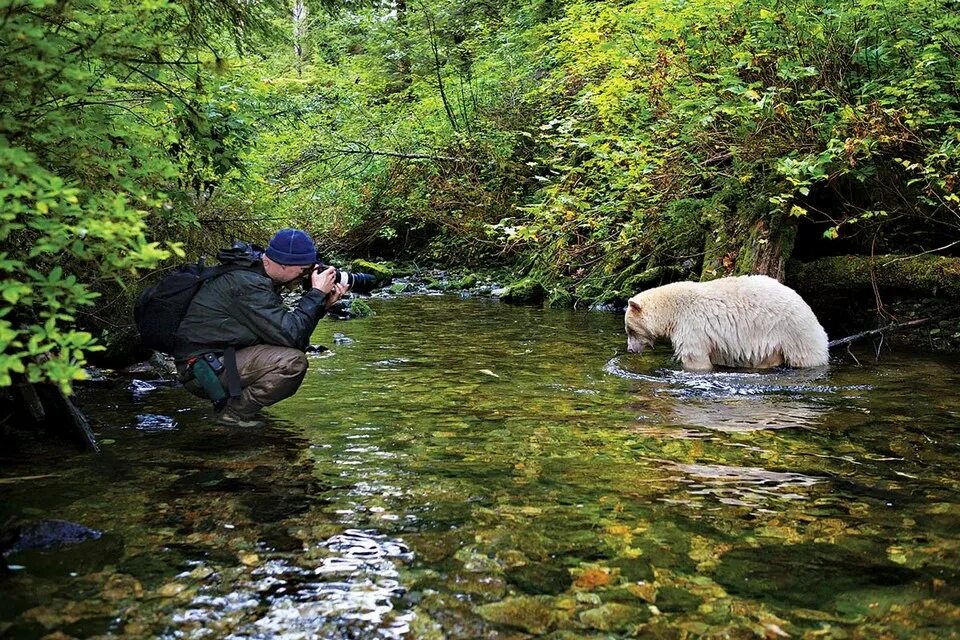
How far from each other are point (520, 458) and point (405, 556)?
1.92 metres

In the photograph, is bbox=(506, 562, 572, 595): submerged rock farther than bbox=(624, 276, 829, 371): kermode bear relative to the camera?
No

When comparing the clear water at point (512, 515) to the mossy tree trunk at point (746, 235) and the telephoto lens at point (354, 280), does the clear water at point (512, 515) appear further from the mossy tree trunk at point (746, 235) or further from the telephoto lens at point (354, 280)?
the mossy tree trunk at point (746, 235)

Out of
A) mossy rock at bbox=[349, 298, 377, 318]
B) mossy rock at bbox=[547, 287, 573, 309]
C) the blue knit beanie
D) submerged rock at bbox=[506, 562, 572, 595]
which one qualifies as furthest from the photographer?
mossy rock at bbox=[547, 287, 573, 309]

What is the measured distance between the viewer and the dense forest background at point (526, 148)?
3.97 meters

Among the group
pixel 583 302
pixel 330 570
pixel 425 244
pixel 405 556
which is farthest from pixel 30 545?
pixel 425 244

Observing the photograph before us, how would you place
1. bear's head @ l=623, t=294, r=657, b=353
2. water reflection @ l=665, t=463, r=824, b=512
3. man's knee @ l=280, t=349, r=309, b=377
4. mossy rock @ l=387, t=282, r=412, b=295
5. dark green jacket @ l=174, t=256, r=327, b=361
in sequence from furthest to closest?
1. mossy rock @ l=387, t=282, r=412, b=295
2. bear's head @ l=623, t=294, r=657, b=353
3. man's knee @ l=280, t=349, r=309, b=377
4. dark green jacket @ l=174, t=256, r=327, b=361
5. water reflection @ l=665, t=463, r=824, b=512

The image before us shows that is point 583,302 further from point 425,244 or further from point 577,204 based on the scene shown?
point 425,244

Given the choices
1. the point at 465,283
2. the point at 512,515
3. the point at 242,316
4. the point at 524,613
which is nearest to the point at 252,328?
the point at 242,316

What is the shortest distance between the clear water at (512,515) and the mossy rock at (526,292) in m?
8.70

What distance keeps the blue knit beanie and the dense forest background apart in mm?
706

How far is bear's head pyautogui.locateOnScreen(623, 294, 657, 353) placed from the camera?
948cm

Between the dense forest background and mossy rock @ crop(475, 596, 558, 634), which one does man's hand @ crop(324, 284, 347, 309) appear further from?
mossy rock @ crop(475, 596, 558, 634)

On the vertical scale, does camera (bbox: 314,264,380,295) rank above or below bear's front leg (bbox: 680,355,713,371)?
above

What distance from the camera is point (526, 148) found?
19.9 meters
